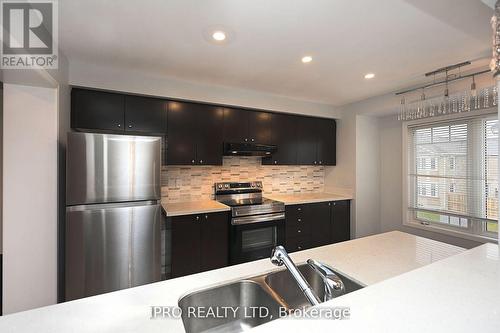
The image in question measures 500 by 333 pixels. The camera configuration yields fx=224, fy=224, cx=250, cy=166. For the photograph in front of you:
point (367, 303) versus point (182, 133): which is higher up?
point (182, 133)

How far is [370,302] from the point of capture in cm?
73

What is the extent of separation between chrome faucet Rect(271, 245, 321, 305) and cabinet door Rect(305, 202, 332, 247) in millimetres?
2393

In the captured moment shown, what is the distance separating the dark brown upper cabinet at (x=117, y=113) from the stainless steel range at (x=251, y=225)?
1189 mm

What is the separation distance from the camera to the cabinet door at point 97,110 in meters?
2.25

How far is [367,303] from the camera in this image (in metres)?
0.73

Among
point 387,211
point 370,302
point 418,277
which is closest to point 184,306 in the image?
point 370,302

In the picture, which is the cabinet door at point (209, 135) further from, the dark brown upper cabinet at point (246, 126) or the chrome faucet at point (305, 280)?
the chrome faucet at point (305, 280)

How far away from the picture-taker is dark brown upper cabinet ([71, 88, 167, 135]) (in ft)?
7.43

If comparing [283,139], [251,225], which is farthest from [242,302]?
[283,139]

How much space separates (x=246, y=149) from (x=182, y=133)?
2.77ft

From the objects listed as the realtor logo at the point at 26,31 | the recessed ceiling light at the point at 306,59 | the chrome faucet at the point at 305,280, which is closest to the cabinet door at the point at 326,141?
the recessed ceiling light at the point at 306,59

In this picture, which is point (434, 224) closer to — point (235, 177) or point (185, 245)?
point (235, 177)

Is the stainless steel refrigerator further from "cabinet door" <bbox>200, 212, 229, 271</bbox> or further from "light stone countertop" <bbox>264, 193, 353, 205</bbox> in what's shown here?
"light stone countertop" <bbox>264, 193, 353, 205</bbox>

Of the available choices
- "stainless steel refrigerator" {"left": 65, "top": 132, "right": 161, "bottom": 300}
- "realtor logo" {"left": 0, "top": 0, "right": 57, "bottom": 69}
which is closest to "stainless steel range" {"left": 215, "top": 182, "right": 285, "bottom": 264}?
"stainless steel refrigerator" {"left": 65, "top": 132, "right": 161, "bottom": 300}
